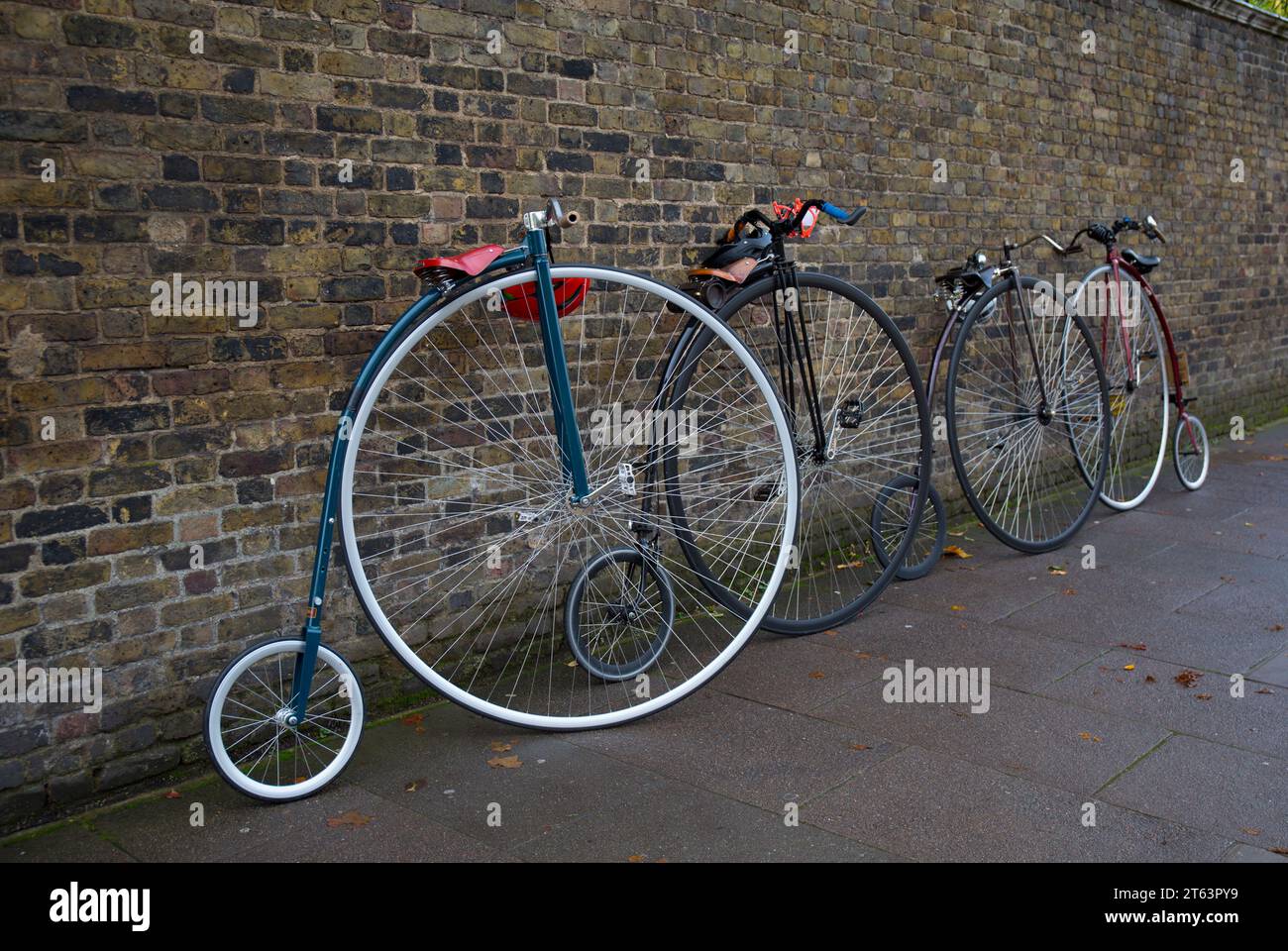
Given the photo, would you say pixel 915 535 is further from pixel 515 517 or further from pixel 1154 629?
pixel 515 517

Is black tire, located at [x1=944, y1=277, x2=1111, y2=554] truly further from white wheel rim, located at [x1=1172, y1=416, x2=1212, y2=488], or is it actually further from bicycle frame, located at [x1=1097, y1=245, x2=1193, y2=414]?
white wheel rim, located at [x1=1172, y1=416, x2=1212, y2=488]

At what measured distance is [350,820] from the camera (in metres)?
3.09

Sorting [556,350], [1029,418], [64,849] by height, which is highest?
[556,350]

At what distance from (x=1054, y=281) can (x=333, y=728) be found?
517 cm

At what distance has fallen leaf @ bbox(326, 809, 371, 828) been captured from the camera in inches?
121

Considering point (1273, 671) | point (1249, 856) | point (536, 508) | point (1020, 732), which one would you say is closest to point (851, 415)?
point (536, 508)

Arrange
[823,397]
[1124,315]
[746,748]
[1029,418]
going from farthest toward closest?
→ [1124,315] → [1029,418] → [823,397] → [746,748]

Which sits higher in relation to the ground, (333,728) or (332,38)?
(332,38)

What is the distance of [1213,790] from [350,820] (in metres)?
2.24

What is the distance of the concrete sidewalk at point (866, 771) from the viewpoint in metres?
2.94

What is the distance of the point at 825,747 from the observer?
11.6 feet

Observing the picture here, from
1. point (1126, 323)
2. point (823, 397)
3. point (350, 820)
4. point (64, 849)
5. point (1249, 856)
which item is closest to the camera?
point (1249, 856)
